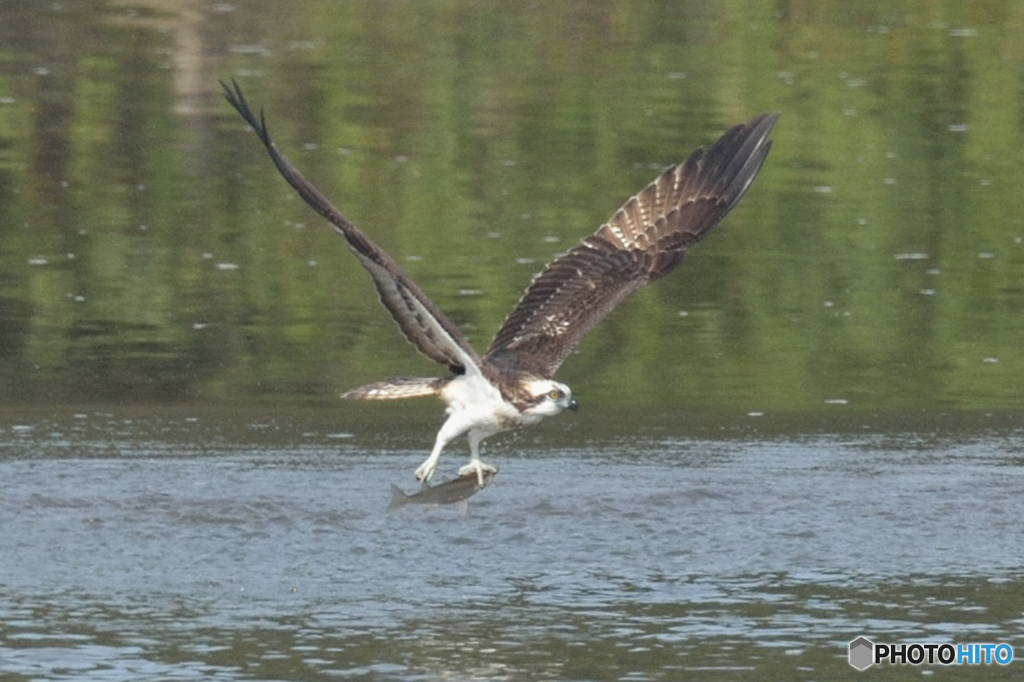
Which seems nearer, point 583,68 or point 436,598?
point 436,598

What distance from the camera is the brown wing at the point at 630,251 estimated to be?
Answer: 9.40 metres

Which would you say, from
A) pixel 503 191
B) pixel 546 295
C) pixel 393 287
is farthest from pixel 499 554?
pixel 503 191

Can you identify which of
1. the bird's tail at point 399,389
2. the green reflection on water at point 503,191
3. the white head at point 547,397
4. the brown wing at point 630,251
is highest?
the brown wing at point 630,251

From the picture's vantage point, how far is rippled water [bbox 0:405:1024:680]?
22.5ft

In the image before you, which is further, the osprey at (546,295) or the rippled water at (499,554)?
the osprey at (546,295)

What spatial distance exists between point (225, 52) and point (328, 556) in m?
13.0

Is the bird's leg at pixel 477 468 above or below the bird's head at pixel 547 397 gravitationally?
below

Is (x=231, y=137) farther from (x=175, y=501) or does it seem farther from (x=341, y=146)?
(x=175, y=501)

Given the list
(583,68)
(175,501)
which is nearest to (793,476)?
(175,501)

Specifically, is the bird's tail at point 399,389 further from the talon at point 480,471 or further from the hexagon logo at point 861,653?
the hexagon logo at point 861,653

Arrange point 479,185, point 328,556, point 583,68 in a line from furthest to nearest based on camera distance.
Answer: point 583,68 → point 479,185 → point 328,556

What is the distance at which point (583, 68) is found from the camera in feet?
64.8

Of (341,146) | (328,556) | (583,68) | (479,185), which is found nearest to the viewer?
(328,556)

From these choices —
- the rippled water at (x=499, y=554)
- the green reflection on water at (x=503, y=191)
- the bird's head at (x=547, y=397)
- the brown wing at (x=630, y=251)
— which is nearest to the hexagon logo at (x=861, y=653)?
the rippled water at (x=499, y=554)
